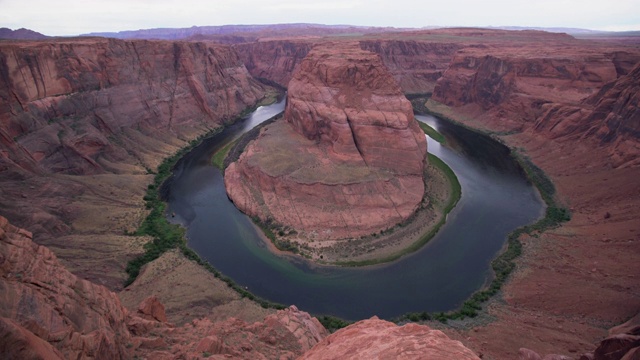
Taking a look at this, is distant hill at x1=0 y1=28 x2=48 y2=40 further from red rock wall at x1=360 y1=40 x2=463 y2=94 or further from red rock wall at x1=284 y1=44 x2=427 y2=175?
red rock wall at x1=284 y1=44 x2=427 y2=175

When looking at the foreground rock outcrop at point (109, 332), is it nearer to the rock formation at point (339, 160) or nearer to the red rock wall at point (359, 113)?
the rock formation at point (339, 160)

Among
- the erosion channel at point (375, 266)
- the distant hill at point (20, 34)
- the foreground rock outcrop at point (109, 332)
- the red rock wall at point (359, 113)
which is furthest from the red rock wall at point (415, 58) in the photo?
the distant hill at point (20, 34)

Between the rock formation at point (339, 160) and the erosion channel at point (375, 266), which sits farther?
the rock formation at point (339, 160)

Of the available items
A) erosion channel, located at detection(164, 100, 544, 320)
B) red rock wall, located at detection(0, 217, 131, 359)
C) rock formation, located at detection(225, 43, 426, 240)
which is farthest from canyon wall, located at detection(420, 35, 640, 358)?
red rock wall, located at detection(0, 217, 131, 359)

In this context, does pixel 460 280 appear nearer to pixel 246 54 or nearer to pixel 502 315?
Result: pixel 502 315

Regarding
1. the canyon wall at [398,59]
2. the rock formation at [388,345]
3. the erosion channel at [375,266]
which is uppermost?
the canyon wall at [398,59]

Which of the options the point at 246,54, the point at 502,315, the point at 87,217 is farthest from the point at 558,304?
the point at 246,54

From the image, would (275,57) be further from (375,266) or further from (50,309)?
(50,309)
